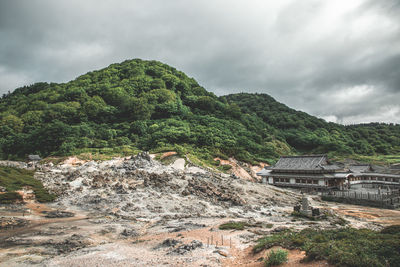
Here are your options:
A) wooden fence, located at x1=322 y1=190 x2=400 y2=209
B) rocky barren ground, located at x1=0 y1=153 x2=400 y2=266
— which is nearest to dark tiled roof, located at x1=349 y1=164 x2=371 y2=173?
wooden fence, located at x1=322 y1=190 x2=400 y2=209

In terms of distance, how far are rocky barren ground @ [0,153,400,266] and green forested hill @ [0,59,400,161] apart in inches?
789

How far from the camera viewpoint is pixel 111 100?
8644 centimetres

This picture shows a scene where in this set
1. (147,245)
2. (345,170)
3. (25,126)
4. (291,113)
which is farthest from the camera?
(291,113)

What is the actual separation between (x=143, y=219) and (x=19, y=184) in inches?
767

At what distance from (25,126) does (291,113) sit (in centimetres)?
12845

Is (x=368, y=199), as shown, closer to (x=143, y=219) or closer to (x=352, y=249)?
(x=352, y=249)

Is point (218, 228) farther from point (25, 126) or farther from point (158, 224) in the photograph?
point (25, 126)

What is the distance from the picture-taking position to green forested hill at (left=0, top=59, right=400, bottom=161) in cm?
5853

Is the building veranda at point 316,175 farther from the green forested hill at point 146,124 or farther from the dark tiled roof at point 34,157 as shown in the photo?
the dark tiled roof at point 34,157

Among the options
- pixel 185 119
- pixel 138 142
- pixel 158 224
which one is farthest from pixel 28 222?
pixel 185 119

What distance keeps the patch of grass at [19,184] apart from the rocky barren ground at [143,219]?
3.15 feet

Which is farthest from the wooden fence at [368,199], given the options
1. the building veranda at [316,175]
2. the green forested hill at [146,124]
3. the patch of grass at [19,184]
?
the patch of grass at [19,184]

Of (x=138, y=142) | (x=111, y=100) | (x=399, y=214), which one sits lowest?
(x=399, y=214)

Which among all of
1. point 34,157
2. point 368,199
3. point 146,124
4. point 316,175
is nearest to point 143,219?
point 368,199
